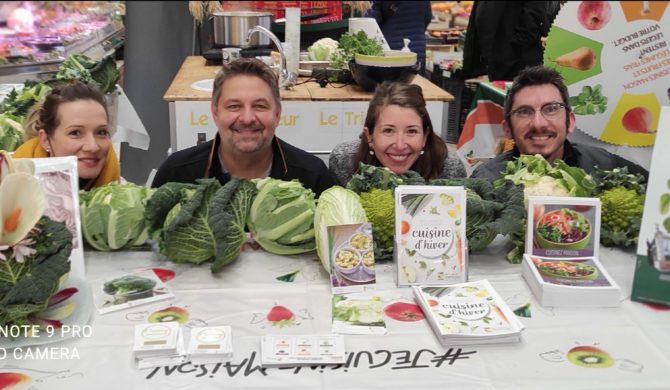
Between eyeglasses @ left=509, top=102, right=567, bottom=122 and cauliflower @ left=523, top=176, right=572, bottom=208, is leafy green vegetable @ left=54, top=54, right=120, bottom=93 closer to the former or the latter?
eyeglasses @ left=509, top=102, right=567, bottom=122

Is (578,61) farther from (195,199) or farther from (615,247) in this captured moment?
(195,199)

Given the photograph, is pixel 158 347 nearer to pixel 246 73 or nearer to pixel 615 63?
pixel 246 73

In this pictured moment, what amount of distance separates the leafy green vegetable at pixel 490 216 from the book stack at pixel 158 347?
89 centimetres

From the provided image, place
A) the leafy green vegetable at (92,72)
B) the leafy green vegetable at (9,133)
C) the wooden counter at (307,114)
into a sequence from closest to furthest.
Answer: the leafy green vegetable at (9,133), the leafy green vegetable at (92,72), the wooden counter at (307,114)

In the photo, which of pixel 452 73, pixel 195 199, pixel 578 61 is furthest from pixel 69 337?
pixel 452 73

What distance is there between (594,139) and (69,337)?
2819mm

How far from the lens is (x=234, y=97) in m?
2.52

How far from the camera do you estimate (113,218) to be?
6.07 ft

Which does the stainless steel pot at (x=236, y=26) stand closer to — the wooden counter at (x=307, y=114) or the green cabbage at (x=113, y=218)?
the wooden counter at (x=307, y=114)

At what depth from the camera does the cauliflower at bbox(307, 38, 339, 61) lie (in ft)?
15.5

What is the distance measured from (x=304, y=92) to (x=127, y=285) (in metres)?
2.52

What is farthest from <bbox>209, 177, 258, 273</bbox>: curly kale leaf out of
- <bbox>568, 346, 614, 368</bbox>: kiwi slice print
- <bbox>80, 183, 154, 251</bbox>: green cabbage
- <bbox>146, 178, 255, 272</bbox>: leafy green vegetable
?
<bbox>568, 346, 614, 368</bbox>: kiwi slice print

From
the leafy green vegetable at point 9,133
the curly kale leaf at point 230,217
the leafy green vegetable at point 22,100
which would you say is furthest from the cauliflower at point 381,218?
the leafy green vegetable at point 22,100

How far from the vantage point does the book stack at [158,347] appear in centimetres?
139
